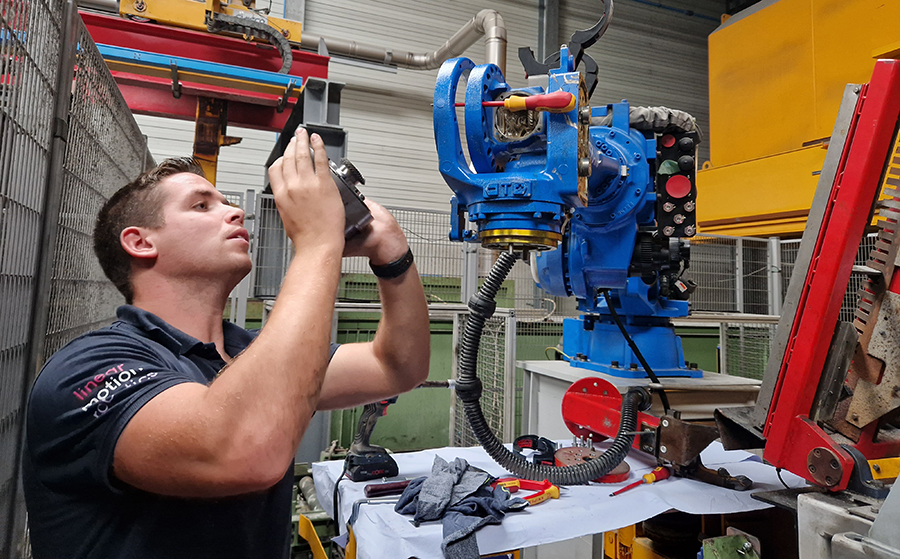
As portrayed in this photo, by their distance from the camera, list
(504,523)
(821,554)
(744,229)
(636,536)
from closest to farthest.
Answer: (821,554)
(504,523)
(636,536)
(744,229)

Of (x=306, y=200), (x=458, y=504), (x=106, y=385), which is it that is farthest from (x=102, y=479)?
(x=458, y=504)

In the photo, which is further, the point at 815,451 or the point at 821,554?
the point at 815,451

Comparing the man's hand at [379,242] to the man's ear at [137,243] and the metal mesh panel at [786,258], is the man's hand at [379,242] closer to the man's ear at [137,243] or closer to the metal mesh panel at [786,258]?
the man's ear at [137,243]

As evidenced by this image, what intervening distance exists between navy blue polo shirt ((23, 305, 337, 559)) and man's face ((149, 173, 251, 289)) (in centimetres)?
21

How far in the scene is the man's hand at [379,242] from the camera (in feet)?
3.71

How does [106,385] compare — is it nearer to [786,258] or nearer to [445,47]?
[786,258]

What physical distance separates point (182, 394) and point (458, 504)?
1093 millimetres

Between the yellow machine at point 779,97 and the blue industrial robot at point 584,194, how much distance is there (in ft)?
6.87

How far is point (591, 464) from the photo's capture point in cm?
176

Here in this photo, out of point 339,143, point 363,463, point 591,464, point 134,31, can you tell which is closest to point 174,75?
point 134,31

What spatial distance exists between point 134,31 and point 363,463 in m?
2.93

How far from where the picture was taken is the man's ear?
1043mm

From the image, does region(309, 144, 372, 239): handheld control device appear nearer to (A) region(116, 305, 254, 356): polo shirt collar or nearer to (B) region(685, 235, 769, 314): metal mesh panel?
(A) region(116, 305, 254, 356): polo shirt collar

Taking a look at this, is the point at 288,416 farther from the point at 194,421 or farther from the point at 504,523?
the point at 504,523
